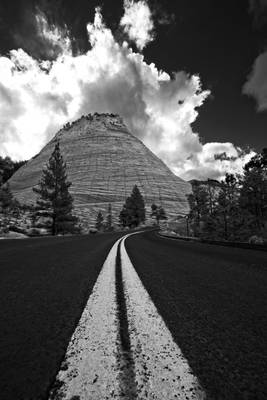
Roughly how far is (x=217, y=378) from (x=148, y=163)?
346ft

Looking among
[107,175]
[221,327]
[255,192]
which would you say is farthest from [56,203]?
[107,175]

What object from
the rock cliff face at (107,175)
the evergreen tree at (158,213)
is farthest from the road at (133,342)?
the evergreen tree at (158,213)

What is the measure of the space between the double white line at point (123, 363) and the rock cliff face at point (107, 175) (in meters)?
49.1

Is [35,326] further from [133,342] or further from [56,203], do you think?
[56,203]

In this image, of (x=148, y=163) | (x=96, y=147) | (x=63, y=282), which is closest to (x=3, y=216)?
(x=63, y=282)

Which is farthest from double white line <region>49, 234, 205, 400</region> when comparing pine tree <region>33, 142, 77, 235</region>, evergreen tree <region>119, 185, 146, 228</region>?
evergreen tree <region>119, 185, 146, 228</region>

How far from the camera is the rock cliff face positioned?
74.8 meters

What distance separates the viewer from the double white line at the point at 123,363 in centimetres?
71

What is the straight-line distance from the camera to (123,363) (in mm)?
870

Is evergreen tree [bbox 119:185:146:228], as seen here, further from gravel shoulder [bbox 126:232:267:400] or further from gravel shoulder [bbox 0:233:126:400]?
gravel shoulder [bbox 126:232:267:400]

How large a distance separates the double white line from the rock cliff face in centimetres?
4910

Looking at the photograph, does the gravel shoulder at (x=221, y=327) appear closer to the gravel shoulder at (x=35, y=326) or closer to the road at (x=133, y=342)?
the road at (x=133, y=342)

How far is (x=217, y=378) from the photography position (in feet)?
2.61

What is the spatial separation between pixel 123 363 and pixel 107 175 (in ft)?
300
